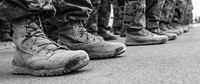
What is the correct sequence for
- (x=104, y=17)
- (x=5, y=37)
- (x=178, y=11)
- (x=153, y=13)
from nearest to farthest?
(x=153, y=13)
(x=104, y=17)
(x=5, y=37)
(x=178, y=11)

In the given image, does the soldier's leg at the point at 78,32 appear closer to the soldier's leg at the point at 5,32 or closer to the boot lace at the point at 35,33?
the boot lace at the point at 35,33

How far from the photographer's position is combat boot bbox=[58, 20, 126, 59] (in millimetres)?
1426

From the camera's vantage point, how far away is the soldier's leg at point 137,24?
7.41 feet

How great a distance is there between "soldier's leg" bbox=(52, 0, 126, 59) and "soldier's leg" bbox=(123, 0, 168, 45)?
0.82 metres

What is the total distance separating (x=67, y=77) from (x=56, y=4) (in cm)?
48

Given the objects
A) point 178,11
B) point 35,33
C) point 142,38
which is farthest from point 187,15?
point 35,33

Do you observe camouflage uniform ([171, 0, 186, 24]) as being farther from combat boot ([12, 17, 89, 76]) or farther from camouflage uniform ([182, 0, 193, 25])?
combat boot ([12, 17, 89, 76])

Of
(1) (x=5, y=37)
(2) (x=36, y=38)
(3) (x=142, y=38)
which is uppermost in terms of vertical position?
(2) (x=36, y=38)

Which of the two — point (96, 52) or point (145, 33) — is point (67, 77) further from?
point (145, 33)

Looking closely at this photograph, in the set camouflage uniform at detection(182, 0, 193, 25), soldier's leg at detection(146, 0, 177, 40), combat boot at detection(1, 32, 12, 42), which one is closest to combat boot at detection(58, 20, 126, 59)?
soldier's leg at detection(146, 0, 177, 40)

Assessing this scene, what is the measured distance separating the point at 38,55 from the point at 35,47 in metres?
0.04

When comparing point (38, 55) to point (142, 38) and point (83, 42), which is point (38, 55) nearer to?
point (83, 42)

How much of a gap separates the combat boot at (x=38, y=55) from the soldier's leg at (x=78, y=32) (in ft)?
0.86

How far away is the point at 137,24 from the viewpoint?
2305 millimetres
